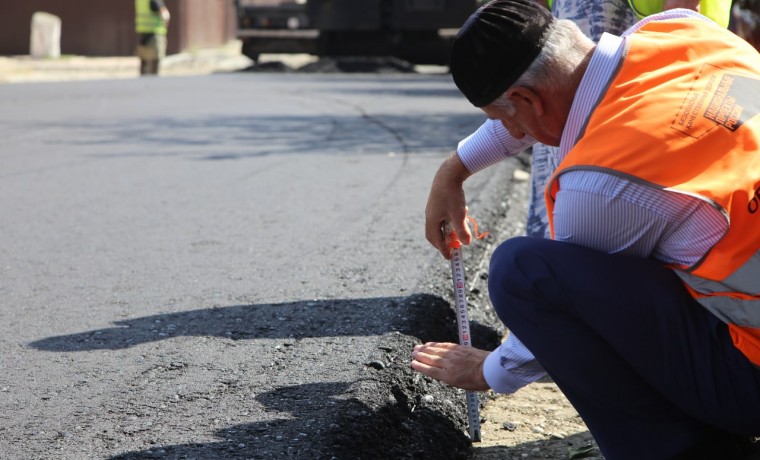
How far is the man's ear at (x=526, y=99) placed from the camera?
2291 mm

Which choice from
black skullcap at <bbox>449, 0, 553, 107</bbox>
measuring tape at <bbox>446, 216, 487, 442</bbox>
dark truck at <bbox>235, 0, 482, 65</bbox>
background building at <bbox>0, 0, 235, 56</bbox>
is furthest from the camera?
background building at <bbox>0, 0, 235, 56</bbox>

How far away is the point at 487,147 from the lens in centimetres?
302

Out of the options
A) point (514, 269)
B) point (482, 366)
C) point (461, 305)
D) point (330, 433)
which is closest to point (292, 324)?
point (461, 305)

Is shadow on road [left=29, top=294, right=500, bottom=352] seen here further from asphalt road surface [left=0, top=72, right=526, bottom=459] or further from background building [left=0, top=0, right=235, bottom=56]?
background building [left=0, top=0, right=235, bottom=56]

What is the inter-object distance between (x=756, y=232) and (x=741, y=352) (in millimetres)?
300

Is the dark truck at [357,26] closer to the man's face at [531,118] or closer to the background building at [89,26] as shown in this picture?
the background building at [89,26]

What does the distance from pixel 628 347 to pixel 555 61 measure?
65 cm

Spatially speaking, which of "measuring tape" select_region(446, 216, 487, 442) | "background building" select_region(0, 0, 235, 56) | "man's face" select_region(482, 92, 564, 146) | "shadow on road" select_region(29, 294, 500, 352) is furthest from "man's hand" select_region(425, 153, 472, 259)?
"background building" select_region(0, 0, 235, 56)

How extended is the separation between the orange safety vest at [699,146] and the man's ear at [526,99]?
0.12m

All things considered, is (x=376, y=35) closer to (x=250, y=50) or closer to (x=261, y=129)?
(x=250, y=50)

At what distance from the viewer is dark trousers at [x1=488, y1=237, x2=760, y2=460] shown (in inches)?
91.0

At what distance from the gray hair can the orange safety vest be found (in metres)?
0.10

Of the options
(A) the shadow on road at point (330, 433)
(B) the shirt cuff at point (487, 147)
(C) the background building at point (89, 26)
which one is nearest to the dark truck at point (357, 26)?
(C) the background building at point (89, 26)

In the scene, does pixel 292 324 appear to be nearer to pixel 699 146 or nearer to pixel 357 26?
pixel 699 146
